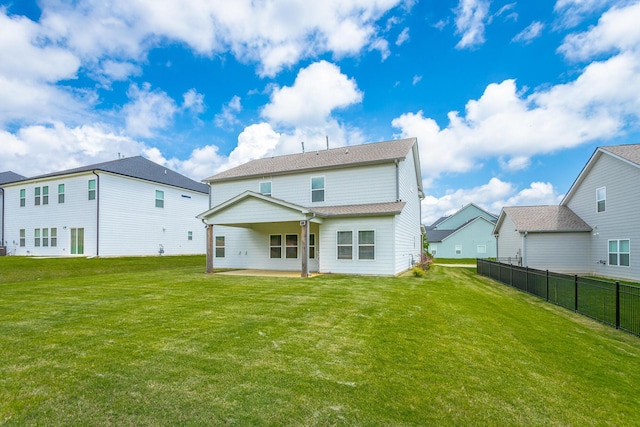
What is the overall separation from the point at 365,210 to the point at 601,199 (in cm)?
1402

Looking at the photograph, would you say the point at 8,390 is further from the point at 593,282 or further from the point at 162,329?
the point at 593,282

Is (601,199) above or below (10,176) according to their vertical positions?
below

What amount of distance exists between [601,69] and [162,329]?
A: 2144 cm

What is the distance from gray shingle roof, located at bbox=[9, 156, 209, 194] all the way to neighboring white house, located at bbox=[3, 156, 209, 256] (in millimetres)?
65

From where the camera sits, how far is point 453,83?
18922mm

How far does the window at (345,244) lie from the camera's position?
1482 centimetres

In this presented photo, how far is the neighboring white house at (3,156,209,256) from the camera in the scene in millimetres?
21531

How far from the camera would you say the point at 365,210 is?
14531 millimetres

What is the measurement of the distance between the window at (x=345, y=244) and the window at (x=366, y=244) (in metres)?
0.44

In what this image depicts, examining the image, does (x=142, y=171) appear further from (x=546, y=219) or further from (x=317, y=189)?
(x=546, y=219)

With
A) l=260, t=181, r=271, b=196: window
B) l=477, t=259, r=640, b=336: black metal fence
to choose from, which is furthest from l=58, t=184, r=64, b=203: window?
l=477, t=259, r=640, b=336: black metal fence

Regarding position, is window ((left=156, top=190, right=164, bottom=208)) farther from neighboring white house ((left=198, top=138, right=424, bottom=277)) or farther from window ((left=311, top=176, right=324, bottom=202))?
window ((left=311, top=176, right=324, bottom=202))

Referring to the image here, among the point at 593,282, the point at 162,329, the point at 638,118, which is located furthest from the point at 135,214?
the point at 638,118

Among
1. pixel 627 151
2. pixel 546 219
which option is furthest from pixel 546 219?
pixel 627 151
